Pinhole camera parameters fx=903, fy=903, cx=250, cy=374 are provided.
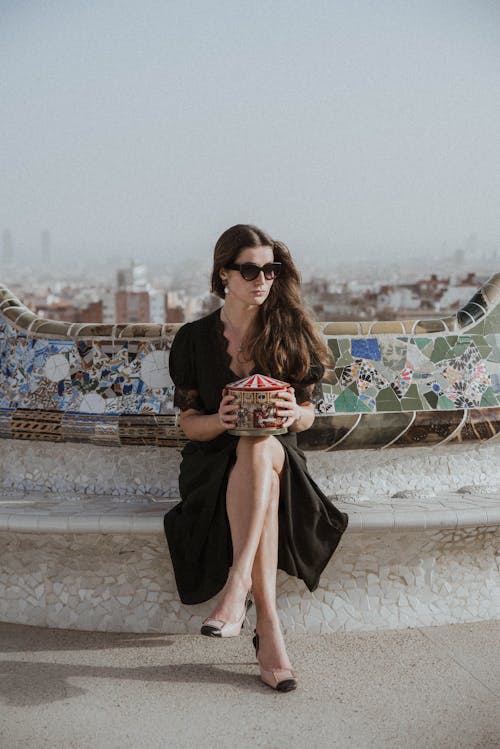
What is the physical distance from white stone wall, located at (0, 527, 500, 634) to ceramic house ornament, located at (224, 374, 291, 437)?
0.56m

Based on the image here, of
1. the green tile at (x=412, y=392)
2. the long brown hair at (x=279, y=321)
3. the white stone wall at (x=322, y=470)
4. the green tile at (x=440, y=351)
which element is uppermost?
the long brown hair at (x=279, y=321)

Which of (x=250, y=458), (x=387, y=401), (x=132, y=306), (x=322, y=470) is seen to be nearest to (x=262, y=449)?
(x=250, y=458)

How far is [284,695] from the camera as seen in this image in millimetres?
2473

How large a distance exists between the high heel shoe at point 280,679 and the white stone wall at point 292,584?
41cm

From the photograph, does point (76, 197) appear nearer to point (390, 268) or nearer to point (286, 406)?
point (390, 268)

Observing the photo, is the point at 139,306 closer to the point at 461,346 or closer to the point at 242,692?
the point at 461,346

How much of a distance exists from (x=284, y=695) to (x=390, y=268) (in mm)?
63322

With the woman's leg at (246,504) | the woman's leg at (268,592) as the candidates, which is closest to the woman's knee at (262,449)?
the woman's leg at (246,504)

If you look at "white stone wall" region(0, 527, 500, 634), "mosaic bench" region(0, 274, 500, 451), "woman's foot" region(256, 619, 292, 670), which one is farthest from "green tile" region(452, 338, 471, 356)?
"woman's foot" region(256, 619, 292, 670)

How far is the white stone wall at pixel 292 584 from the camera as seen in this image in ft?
9.68

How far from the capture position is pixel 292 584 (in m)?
2.94

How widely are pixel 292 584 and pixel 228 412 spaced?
0.70m

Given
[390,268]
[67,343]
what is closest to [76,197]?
[390,268]

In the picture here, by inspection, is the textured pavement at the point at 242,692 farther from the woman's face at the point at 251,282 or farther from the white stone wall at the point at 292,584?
the woman's face at the point at 251,282
